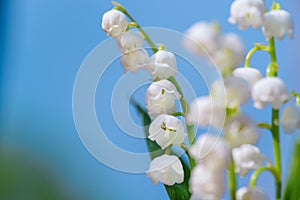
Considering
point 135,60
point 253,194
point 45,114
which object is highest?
point 45,114

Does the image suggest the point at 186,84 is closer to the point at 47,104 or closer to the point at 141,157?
the point at 141,157

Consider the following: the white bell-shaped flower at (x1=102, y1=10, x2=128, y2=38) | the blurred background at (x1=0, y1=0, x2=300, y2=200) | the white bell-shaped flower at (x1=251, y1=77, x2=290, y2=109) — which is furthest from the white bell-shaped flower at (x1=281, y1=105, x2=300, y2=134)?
the blurred background at (x1=0, y1=0, x2=300, y2=200)

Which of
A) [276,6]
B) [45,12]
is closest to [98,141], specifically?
[276,6]

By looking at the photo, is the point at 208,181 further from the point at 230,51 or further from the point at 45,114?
the point at 45,114

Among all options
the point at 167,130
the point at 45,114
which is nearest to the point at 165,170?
the point at 167,130

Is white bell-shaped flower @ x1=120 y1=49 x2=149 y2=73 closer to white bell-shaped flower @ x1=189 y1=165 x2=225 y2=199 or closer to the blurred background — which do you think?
white bell-shaped flower @ x1=189 y1=165 x2=225 y2=199

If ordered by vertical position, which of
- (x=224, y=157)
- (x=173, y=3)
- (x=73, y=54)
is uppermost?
(x=73, y=54)

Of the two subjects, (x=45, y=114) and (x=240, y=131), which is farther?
(x=45, y=114)

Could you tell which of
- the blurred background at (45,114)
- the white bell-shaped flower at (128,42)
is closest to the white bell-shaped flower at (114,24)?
the white bell-shaped flower at (128,42)
